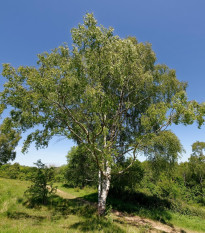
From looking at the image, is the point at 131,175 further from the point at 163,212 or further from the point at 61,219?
the point at 61,219

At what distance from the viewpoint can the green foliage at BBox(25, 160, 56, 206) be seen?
42.5 feet

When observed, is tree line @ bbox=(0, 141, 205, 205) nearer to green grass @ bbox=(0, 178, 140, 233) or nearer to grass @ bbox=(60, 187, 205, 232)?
grass @ bbox=(60, 187, 205, 232)

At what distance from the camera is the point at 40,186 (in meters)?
13.3

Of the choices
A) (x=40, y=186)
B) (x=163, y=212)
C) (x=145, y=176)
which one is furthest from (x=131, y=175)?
(x=40, y=186)

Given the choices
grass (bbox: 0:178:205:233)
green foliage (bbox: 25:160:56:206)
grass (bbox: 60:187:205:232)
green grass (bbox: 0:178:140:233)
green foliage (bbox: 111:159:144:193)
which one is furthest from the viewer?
green foliage (bbox: 111:159:144:193)

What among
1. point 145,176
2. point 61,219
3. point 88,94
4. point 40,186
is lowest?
point 61,219

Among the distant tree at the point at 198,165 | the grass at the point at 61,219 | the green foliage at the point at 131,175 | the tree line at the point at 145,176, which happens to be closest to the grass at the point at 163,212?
the grass at the point at 61,219

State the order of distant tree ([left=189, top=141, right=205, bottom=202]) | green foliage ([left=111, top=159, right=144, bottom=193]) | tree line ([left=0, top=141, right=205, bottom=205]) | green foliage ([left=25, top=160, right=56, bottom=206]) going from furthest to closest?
1. distant tree ([left=189, top=141, right=205, bottom=202])
2. green foliage ([left=111, top=159, right=144, bottom=193])
3. tree line ([left=0, top=141, right=205, bottom=205])
4. green foliage ([left=25, top=160, right=56, bottom=206])

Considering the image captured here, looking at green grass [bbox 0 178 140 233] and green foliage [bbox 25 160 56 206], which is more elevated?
green foliage [bbox 25 160 56 206]

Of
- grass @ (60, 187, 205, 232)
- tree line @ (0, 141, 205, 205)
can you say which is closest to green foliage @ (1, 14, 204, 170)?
tree line @ (0, 141, 205, 205)

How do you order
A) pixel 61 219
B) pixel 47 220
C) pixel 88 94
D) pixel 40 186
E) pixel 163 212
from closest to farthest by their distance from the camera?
pixel 88 94 → pixel 47 220 → pixel 61 219 → pixel 40 186 → pixel 163 212

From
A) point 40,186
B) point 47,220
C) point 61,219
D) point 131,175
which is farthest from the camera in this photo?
point 131,175

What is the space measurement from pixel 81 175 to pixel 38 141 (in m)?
9.74

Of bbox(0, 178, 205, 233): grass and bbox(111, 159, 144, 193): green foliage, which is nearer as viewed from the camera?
bbox(0, 178, 205, 233): grass
